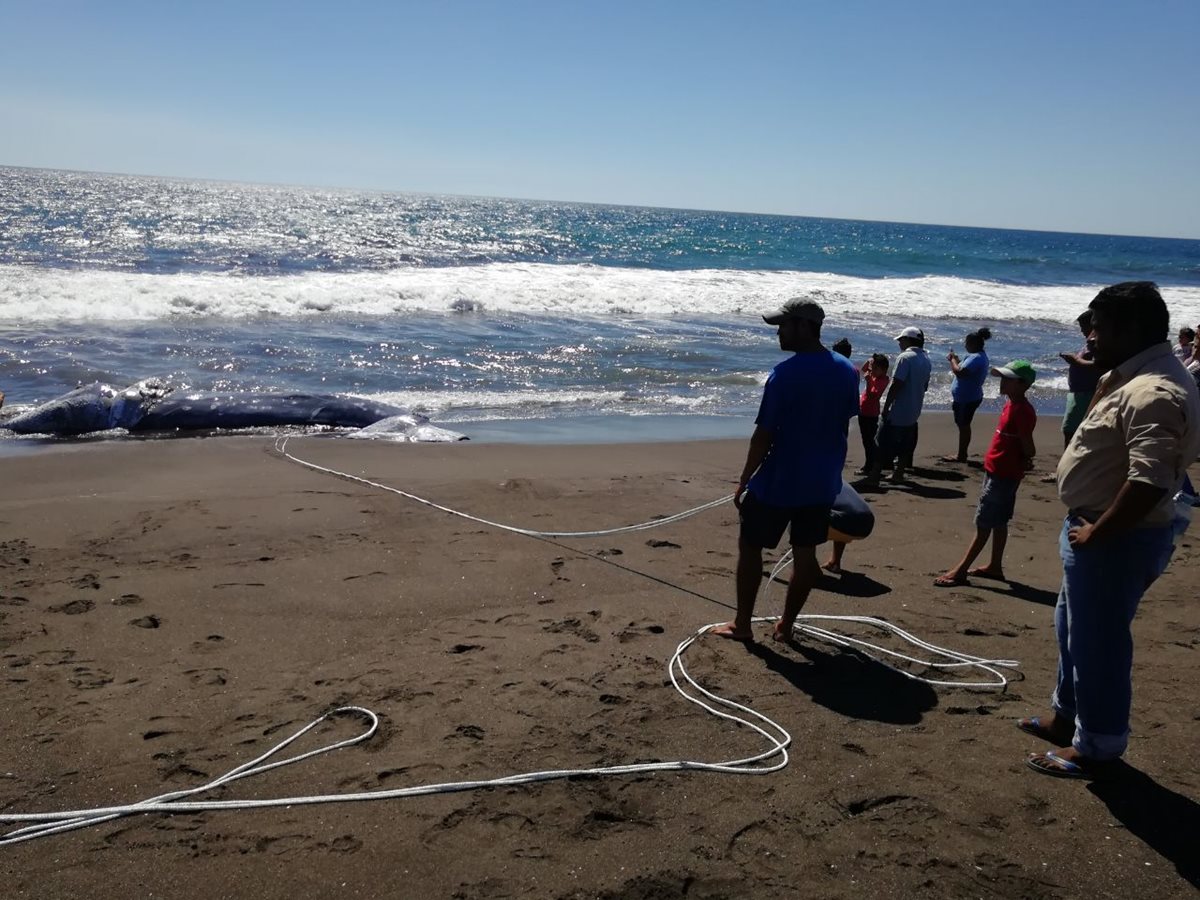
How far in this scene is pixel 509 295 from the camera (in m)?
23.5

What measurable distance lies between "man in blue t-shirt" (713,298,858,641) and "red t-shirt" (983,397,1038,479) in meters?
1.72

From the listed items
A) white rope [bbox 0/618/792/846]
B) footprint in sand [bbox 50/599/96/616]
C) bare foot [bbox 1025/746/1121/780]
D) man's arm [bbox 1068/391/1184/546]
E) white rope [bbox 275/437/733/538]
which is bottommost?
footprint in sand [bbox 50/599/96/616]

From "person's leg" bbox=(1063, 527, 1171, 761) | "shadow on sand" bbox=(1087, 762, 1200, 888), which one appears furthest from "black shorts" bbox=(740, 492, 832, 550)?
"shadow on sand" bbox=(1087, 762, 1200, 888)

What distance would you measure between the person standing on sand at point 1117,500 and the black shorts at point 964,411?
21.7ft

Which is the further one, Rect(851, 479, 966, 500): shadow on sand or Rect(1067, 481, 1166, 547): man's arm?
Rect(851, 479, 966, 500): shadow on sand

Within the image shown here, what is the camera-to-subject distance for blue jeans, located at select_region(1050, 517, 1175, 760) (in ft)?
10.5

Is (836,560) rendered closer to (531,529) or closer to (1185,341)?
(531,529)

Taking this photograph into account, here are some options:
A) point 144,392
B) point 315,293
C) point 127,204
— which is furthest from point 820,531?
point 127,204

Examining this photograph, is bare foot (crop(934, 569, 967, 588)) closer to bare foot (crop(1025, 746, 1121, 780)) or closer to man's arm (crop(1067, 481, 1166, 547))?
bare foot (crop(1025, 746, 1121, 780))

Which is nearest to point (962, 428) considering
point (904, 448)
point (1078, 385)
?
point (904, 448)

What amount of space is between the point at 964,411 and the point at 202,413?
817 cm

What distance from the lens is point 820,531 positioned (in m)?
4.47

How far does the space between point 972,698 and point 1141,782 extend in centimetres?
81

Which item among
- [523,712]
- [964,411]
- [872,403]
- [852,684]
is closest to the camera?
[523,712]
